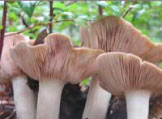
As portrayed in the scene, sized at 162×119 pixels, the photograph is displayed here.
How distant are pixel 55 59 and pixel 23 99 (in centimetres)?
37

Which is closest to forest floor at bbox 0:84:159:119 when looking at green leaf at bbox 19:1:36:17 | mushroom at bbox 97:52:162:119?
mushroom at bbox 97:52:162:119

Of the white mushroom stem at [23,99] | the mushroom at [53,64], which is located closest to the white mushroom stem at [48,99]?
the mushroom at [53,64]

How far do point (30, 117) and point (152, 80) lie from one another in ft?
2.48

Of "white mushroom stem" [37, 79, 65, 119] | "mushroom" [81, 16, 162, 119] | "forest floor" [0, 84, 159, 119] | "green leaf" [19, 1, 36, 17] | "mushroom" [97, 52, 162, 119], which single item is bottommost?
"forest floor" [0, 84, 159, 119]

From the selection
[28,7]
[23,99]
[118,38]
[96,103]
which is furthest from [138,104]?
[28,7]

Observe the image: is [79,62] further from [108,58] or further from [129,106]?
[129,106]

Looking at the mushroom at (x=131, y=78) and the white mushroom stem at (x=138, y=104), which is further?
the white mushroom stem at (x=138, y=104)

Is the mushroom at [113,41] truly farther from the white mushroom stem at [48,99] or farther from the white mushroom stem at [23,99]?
the white mushroom stem at [23,99]

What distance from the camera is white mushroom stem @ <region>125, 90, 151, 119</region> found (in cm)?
129

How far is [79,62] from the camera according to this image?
130 cm

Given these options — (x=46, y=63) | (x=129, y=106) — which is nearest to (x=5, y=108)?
(x=46, y=63)

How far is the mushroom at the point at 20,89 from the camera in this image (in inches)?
57.0

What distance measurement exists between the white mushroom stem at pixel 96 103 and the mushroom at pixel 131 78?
0.13 metres

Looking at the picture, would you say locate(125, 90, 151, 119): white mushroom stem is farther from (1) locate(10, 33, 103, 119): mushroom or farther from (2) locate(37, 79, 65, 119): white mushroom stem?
(2) locate(37, 79, 65, 119): white mushroom stem
